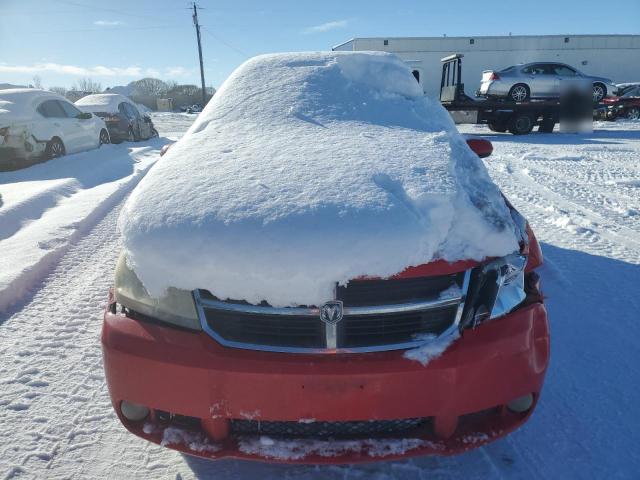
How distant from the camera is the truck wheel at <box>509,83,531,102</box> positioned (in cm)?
1681

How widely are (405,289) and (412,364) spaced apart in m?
0.26

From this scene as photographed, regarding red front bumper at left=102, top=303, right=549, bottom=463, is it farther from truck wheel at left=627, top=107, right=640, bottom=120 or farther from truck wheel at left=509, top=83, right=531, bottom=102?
truck wheel at left=627, top=107, right=640, bottom=120

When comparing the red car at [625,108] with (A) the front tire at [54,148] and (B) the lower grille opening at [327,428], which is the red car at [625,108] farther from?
(B) the lower grille opening at [327,428]

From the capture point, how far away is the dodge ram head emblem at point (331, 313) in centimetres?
155

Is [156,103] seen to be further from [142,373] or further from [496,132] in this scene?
[142,373]

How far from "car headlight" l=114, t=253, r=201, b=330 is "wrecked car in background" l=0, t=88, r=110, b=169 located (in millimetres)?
8589

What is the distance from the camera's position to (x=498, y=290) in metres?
1.70

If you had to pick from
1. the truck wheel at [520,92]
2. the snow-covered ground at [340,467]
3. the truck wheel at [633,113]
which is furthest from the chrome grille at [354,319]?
the truck wheel at [633,113]

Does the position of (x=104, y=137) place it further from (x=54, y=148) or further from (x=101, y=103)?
(x=54, y=148)

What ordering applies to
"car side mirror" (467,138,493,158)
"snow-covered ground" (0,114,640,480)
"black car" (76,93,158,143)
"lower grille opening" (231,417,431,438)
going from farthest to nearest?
"black car" (76,93,158,143) → "car side mirror" (467,138,493,158) → "snow-covered ground" (0,114,640,480) → "lower grille opening" (231,417,431,438)

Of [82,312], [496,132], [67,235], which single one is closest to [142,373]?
[82,312]

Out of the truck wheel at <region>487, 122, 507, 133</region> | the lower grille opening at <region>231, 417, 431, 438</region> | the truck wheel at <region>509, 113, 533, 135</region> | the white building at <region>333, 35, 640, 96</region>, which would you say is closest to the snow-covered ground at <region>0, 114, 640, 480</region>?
the lower grille opening at <region>231, 417, 431, 438</region>

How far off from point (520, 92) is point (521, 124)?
1.65 m

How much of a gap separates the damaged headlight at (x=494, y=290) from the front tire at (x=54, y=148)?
32.5 ft
